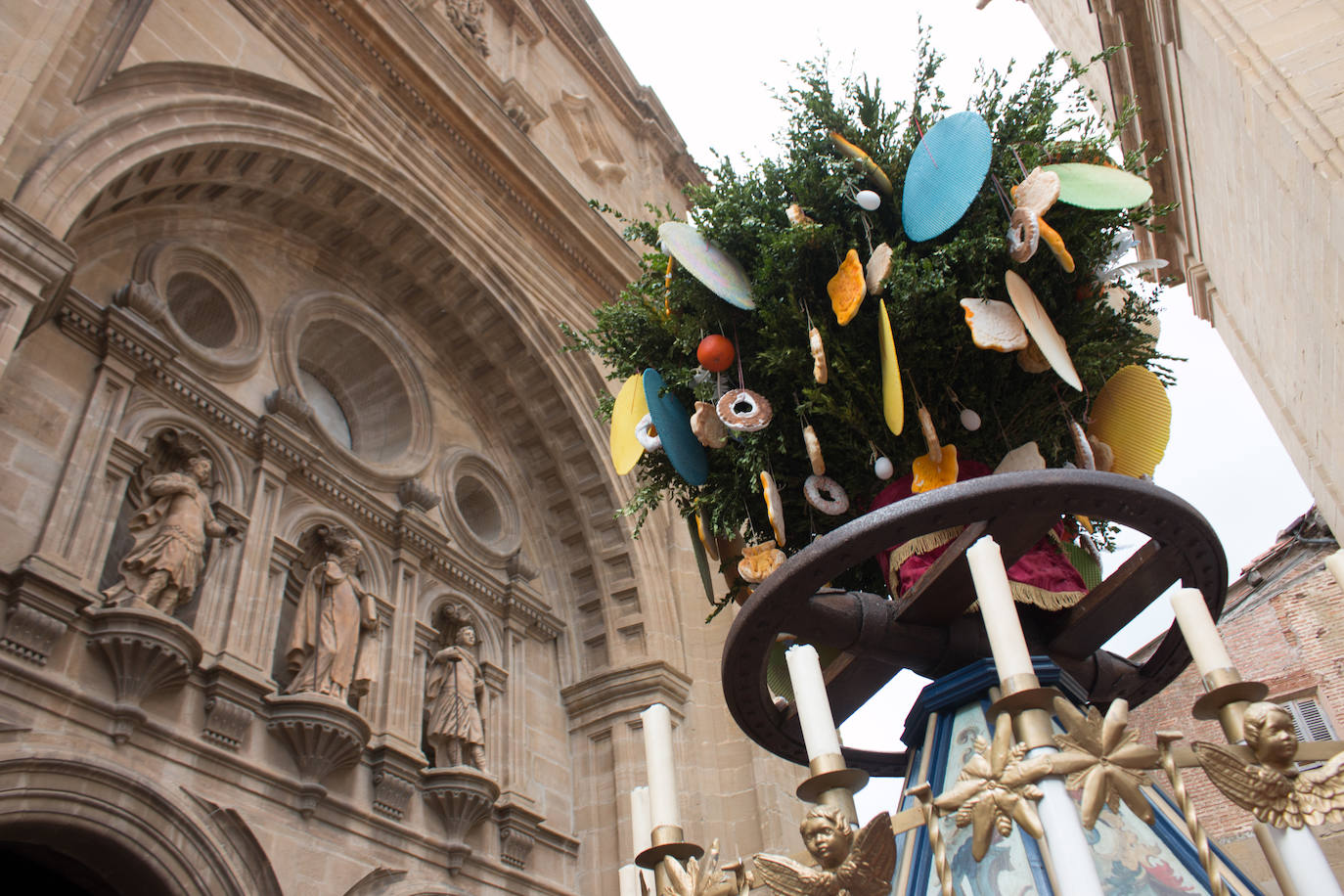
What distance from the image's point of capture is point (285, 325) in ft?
30.2

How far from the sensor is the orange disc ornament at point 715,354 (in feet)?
11.2

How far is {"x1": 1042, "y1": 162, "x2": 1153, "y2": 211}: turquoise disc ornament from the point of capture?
317cm

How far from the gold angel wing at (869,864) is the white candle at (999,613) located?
0.39 m

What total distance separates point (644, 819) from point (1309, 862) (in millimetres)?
1457

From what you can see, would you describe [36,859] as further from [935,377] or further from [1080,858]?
[1080,858]

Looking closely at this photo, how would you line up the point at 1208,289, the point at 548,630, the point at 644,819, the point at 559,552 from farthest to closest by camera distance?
the point at 559,552, the point at 548,630, the point at 1208,289, the point at 644,819

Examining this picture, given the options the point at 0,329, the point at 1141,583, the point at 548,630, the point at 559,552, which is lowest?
the point at 1141,583

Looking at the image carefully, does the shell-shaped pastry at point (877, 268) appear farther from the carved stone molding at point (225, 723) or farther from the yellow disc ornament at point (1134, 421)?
the carved stone molding at point (225, 723)

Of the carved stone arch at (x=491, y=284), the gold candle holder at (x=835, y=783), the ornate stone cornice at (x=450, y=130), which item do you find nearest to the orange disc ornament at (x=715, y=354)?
the gold candle holder at (x=835, y=783)

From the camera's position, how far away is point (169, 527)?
6.72 m

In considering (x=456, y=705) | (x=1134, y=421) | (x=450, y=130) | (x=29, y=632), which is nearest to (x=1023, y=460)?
(x=1134, y=421)

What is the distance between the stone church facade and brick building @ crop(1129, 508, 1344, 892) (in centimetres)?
551

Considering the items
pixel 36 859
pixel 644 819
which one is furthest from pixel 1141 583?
pixel 36 859

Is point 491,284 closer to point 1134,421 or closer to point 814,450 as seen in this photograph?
point 814,450
